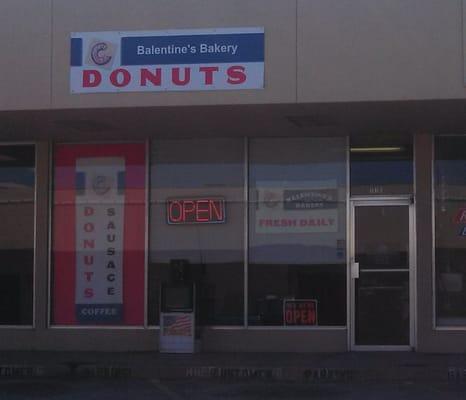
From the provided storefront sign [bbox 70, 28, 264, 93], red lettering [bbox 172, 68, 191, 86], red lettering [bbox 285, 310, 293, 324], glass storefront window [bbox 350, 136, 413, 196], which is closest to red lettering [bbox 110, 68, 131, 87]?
storefront sign [bbox 70, 28, 264, 93]

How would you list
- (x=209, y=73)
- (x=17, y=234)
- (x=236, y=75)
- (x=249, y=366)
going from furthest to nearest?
(x=17, y=234)
(x=249, y=366)
(x=209, y=73)
(x=236, y=75)

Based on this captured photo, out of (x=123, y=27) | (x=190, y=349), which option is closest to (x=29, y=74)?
(x=123, y=27)

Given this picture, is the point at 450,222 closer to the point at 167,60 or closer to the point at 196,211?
the point at 196,211

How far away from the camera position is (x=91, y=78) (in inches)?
550

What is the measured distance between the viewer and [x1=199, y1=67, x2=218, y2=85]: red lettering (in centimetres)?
1370

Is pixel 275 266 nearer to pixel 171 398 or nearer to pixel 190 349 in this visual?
pixel 190 349

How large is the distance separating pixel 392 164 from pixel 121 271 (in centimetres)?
483

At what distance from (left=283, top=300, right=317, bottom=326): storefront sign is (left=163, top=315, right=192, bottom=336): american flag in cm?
161

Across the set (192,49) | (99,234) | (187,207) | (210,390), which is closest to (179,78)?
(192,49)

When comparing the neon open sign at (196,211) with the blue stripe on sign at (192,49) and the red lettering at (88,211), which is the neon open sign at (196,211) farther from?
the blue stripe on sign at (192,49)

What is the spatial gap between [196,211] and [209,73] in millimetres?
3178

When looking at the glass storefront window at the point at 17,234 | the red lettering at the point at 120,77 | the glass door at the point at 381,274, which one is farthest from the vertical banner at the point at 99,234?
the glass door at the point at 381,274

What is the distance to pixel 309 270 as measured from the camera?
16.0m

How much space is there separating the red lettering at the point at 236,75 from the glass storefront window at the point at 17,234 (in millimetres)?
4581
